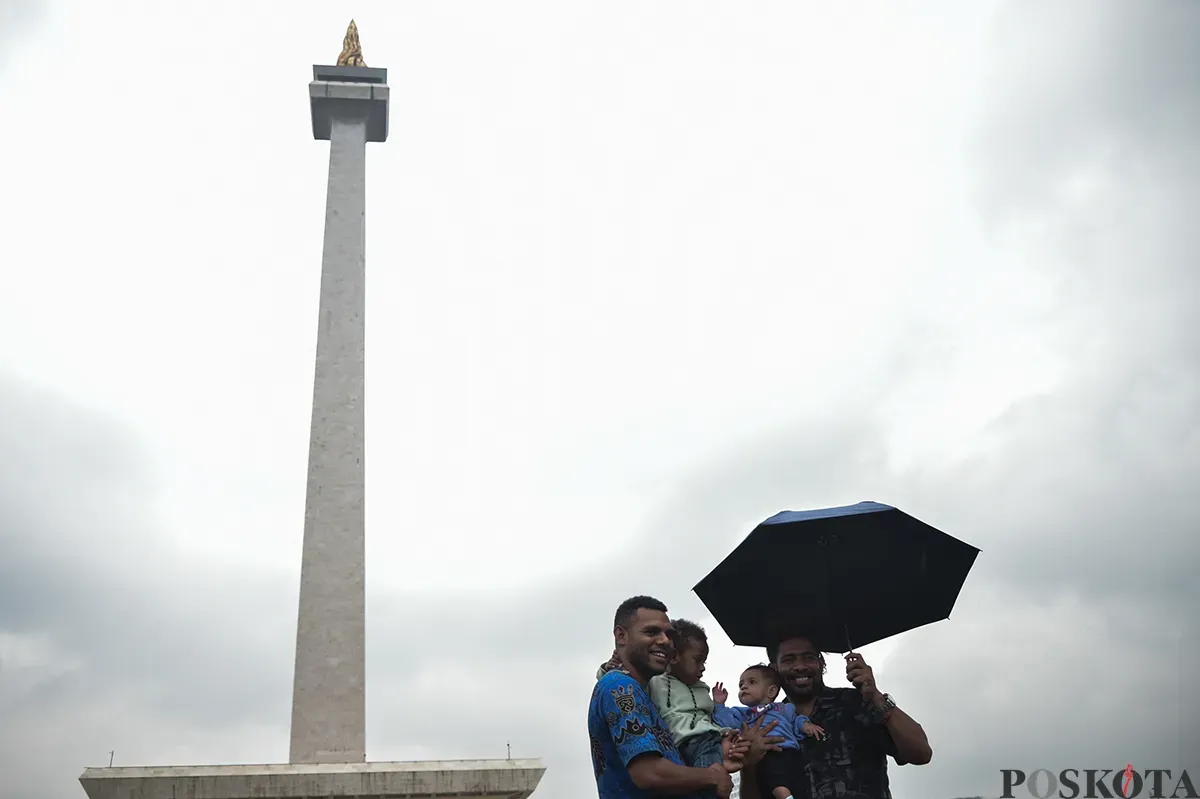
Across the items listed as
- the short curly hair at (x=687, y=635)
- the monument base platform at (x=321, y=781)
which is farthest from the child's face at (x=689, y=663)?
the monument base platform at (x=321, y=781)

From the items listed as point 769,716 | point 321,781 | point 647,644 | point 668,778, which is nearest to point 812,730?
point 769,716

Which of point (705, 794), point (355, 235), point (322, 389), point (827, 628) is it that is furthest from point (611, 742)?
point (355, 235)

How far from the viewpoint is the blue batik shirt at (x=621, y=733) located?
4270 mm

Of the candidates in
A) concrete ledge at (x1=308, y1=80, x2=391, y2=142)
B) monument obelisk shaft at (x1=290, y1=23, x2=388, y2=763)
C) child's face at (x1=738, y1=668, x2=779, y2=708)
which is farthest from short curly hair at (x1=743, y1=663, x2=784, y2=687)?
concrete ledge at (x1=308, y1=80, x2=391, y2=142)

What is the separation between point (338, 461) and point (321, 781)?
21.5ft

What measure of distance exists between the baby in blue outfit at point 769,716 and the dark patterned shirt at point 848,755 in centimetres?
7

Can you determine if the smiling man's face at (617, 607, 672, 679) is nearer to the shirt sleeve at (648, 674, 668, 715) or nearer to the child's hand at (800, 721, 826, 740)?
the shirt sleeve at (648, 674, 668, 715)

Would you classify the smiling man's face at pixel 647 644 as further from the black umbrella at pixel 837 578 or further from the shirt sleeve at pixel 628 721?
the black umbrella at pixel 837 578

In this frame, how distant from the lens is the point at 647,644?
4.57 meters

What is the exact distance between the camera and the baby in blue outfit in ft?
16.1

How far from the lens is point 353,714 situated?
1770cm

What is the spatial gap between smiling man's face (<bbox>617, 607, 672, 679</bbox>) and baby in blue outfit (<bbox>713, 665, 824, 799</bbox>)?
0.58 metres

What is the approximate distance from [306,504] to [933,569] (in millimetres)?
14797

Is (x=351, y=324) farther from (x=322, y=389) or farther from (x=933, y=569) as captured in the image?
(x=933, y=569)
